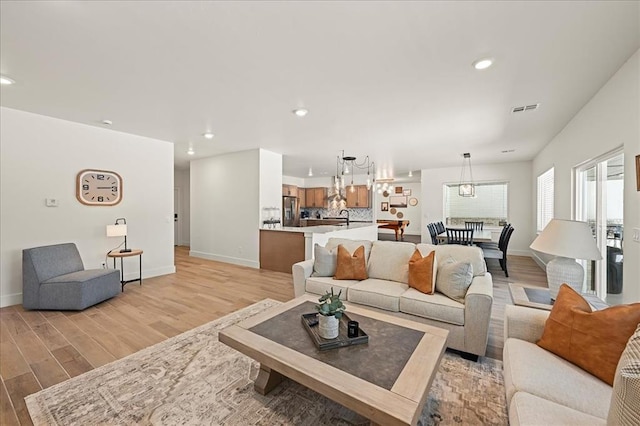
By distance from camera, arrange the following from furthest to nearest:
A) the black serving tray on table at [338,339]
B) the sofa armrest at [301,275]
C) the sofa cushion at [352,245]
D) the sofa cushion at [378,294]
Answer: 1. the sofa cushion at [352,245]
2. the sofa armrest at [301,275]
3. the sofa cushion at [378,294]
4. the black serving tray on table at [338,339]

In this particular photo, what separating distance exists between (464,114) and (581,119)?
57.7 inches

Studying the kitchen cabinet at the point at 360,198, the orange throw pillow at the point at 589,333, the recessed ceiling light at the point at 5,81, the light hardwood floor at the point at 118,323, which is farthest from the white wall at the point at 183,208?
the orange throw pillow at the point at 589,333


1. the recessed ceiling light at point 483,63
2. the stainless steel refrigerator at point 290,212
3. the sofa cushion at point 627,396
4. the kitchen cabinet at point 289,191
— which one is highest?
the recessed ceiling light at point 483,63

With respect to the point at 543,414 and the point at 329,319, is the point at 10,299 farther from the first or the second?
the point at 543,414

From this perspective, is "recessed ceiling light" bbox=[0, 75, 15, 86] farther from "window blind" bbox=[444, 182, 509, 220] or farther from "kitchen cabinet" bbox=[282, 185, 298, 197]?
"window blind" bbox=[444, 182, 509, 220]

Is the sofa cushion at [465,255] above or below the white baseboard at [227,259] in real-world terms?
above

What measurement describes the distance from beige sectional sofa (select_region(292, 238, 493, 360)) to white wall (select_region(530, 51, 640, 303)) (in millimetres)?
1058

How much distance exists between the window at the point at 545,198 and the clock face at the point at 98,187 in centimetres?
798

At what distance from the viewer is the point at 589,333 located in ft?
4.89

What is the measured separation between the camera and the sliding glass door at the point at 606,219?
2844mm

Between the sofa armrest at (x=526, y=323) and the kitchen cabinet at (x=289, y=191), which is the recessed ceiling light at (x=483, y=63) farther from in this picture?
the kitchen cabinet at (x=289, y=191)

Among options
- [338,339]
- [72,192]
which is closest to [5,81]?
[72,192]

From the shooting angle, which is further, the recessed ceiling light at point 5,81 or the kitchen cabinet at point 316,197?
the kitchen cabinet at point 316,197

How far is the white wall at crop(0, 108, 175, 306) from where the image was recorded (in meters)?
3.66
